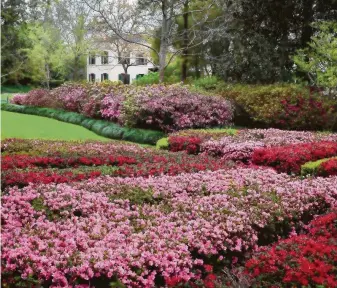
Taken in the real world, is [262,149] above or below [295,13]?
below

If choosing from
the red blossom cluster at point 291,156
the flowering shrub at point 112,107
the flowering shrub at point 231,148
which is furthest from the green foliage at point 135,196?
the flowering shrub at point 112,107

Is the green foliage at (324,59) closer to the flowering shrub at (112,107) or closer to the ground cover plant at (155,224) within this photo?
the flowering shrub at (112,107)

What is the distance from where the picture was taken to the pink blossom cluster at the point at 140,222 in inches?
172

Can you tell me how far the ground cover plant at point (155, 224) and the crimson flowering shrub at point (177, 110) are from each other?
8.20m

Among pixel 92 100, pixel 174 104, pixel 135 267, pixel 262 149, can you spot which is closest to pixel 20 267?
pixel 135 267

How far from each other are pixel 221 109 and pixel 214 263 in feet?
44.3

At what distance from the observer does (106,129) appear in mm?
18609

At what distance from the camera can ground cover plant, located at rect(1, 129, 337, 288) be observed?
14.3ft

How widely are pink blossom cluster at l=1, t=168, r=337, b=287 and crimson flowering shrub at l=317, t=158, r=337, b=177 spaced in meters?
1.02

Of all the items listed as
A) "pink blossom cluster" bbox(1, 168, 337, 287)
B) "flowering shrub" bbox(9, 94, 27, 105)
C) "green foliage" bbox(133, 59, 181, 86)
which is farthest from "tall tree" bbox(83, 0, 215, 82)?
"pink blossom cluster" bbox(1, 168, 337, 287)

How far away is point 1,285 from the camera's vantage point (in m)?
4.16

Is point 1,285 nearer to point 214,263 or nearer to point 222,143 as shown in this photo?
point 214,263

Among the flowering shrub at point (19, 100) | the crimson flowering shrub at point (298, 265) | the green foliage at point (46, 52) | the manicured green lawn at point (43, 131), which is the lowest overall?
the manicured green lawn at point (43, 131)

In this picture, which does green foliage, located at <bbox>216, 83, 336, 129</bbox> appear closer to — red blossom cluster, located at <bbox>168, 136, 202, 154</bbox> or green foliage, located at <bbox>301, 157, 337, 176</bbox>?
red blossom cluster, located at <bbox>168, 136, 202, 154</bbox>
